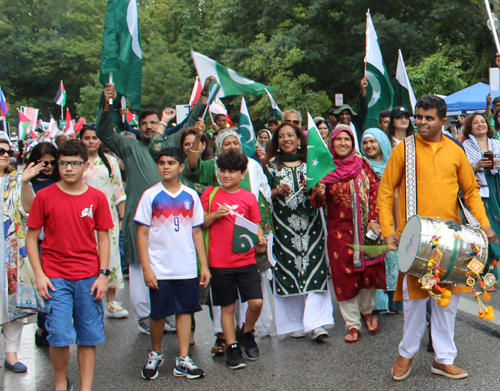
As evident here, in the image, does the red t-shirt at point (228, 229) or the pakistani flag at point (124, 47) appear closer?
the red t-shirt at point (228, 229)

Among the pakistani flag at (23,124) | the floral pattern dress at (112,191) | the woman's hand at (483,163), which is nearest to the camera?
the floral pattern dress at (112,191)

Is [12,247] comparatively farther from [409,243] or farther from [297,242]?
[409,243]

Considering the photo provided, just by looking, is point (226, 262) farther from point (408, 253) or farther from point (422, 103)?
point (422, 103)

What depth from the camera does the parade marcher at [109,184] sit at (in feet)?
19.8

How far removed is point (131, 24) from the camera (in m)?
5.60

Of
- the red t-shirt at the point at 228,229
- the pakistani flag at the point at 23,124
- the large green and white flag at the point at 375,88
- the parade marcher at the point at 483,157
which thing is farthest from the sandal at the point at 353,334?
the pakistani flag at the point at 23,124

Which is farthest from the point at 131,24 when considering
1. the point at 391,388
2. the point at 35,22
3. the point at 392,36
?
the point at 35,22

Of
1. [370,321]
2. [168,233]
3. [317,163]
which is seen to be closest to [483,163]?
[370,321]

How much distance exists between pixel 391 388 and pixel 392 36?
64.5 feet

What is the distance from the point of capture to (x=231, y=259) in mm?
4695

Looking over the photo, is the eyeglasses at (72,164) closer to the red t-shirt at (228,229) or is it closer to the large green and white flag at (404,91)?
the red t-shirt at (228,229)

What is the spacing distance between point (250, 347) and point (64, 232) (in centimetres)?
186

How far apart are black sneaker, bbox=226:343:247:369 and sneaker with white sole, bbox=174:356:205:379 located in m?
0.25

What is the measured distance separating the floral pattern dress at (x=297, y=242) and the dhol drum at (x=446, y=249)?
154 cm
